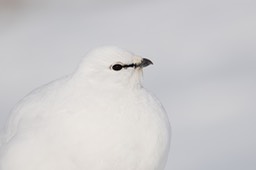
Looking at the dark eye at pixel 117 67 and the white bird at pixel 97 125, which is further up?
the dark eye at pixel 117 67

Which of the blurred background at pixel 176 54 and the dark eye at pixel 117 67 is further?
the blurred background at pixel 176 54

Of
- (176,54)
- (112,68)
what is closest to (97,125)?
(112,68)

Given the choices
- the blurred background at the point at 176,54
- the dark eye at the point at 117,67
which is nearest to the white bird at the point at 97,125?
the dark eye at the point at 117,67

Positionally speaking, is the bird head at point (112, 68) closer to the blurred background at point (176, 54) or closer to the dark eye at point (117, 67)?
the dark eye at point (117, 67)

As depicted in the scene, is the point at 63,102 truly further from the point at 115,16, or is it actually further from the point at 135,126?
the point at 115,16

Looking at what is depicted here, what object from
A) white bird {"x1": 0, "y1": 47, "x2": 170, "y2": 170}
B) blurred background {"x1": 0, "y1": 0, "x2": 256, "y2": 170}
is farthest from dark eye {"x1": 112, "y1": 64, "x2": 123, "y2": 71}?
blurred background {"x1": 0, "y1": 0, "x2": 256, "y2": 170}

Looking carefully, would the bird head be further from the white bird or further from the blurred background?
the blurred background

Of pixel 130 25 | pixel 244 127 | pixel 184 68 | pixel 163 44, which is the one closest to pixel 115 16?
pixel 130 25
